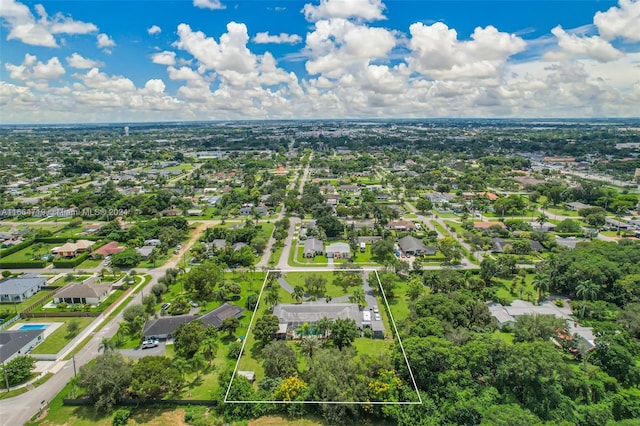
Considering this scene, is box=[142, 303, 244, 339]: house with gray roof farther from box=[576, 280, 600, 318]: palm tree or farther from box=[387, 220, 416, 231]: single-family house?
box=[387, 220, 416, 231]: single-family house

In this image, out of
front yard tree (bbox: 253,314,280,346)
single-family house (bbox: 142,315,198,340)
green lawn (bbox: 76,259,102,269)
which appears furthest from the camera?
green lawn (bbox: 76,259,102,269)

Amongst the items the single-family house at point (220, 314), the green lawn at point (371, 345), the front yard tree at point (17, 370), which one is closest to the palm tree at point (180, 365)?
the single-family house at point (220, 314)

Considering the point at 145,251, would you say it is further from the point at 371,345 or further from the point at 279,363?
the point at 371,345

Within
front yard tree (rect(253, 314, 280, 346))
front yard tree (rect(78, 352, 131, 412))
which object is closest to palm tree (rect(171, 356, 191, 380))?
front yard tree (rect(78, 352, 131, 412))

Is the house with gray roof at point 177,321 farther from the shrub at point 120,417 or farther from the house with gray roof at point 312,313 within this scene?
the shrub at point 120,417

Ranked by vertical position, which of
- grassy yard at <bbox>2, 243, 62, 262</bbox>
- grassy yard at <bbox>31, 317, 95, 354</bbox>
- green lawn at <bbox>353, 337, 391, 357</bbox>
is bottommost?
grassy yard at <bbox>31, 317, 95, 354</bbox>

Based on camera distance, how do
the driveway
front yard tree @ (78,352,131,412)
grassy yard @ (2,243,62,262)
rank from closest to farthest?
front yard tree @ (78,352,131,412), the driveway, grassy yard @ (2,243,62,262)
